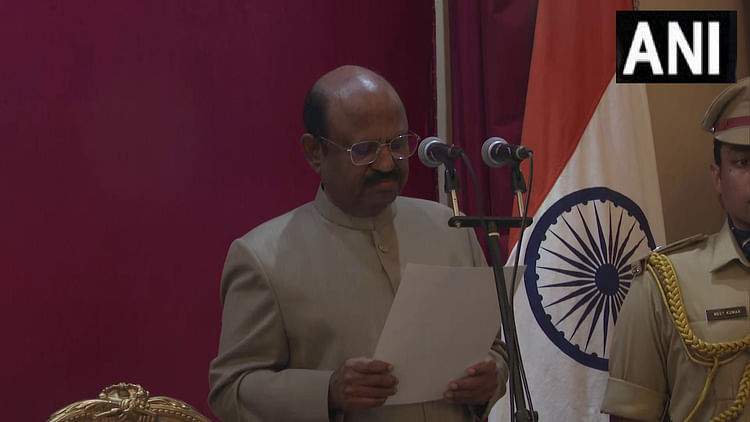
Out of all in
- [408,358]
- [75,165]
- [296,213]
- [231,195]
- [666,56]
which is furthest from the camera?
[666,56]

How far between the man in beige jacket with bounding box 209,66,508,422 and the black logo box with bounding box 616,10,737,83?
135 centimetres

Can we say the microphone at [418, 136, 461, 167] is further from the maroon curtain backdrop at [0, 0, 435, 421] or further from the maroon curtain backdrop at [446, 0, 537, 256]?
the maroon curtain backdrop at [446, 0, 537, 256]

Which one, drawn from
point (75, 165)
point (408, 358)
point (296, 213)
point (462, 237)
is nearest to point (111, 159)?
point (75, 165)

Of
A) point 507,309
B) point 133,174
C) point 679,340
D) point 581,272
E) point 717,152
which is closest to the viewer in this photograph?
point 507,309

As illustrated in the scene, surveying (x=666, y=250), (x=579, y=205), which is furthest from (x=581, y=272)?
(x=666, y=250)

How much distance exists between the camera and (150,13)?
2627mm

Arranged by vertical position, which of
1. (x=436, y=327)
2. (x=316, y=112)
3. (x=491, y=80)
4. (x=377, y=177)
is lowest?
(x=436, y=327)

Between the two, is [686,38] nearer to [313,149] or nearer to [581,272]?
[581,272]

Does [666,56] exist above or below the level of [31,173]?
above

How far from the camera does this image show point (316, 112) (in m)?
1.90

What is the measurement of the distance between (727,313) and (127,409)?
1.54 m

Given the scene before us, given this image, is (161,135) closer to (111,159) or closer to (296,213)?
(111,159)

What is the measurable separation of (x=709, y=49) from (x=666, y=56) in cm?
17

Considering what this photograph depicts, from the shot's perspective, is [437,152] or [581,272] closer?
[437,152]
